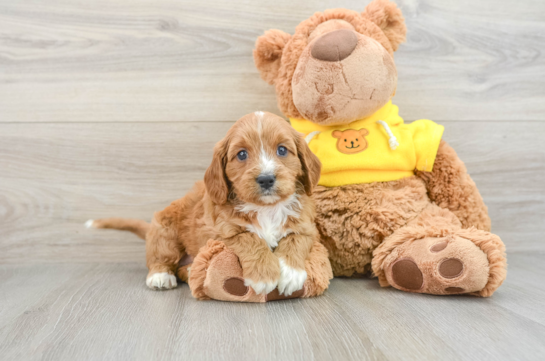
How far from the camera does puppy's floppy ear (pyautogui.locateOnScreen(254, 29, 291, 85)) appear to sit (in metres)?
1.65

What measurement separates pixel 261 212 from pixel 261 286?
0.27 meters

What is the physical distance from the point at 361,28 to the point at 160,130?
107 centimetres

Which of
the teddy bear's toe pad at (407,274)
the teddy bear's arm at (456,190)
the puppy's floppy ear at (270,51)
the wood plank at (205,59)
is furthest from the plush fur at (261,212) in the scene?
the wood plank at (205,59)

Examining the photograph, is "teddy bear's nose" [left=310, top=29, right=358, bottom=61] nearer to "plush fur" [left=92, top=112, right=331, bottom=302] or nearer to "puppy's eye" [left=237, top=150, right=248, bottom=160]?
"plush fur" [left=92, top=112, right=331, bottom=302]

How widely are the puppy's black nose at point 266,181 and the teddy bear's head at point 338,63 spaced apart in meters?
0.39

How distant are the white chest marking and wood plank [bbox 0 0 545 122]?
72cm

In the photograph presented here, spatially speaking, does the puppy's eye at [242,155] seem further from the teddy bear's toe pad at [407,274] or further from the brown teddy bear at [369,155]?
the teddy bear's toe pad at [407,274]

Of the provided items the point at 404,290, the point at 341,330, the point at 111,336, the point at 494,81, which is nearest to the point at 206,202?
the point at 111,336

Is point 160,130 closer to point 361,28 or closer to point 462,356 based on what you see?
point 361,28

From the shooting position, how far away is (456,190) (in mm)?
1613

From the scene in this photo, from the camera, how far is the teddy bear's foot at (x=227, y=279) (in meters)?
1.32

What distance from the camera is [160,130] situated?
1993mm

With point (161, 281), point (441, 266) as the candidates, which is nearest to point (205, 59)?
point (161, 281)

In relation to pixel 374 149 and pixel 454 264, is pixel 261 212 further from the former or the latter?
pixel 454 264
